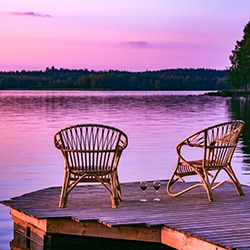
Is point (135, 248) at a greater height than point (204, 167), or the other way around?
point (204, 167)

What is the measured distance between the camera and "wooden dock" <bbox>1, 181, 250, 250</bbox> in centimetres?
805

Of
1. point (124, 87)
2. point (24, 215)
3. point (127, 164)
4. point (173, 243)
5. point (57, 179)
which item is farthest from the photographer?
point (124, 87)

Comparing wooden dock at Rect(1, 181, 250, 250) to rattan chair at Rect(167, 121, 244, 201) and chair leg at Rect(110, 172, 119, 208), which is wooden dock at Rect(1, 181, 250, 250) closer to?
chair leg at Rect(110, 172, 119, 208)

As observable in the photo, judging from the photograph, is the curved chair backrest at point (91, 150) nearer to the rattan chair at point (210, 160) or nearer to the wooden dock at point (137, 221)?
the wooden dock at point (137, 221)

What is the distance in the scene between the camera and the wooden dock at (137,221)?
8055 millimetres

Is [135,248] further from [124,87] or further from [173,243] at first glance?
[124,87]

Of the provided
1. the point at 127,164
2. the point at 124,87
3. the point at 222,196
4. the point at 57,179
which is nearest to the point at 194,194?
the point at 222,196

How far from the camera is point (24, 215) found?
9539mm

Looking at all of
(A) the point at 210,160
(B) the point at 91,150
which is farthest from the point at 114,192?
Result: (A) the point at 210,160

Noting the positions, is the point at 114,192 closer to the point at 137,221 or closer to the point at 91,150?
the point at 91,150

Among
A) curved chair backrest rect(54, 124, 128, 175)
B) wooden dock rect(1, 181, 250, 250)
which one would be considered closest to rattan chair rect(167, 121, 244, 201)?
wooden dock rect(1, 181, 250, 250)

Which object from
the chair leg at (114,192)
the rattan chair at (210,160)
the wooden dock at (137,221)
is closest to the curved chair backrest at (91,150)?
the chair leg at (114,192)

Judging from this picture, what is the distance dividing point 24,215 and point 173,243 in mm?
2269

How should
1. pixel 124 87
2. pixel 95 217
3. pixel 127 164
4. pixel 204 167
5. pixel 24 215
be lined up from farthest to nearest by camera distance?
pixel 124 87, pixel 127 164, pixel 204 167, pixel 24 215, pixel 95 217
